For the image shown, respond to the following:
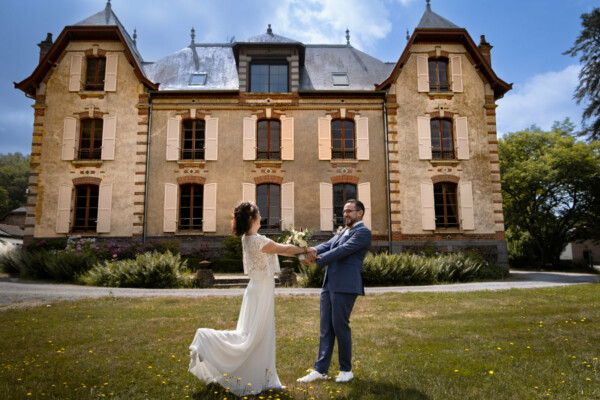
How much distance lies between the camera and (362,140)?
16.6 meters

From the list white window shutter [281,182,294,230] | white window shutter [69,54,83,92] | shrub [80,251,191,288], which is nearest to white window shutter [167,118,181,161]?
white window shutter [69,54,83,92]

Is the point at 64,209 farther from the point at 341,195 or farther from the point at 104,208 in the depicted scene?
the point at 341,195

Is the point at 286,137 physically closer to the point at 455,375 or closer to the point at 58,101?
the point at 58,101

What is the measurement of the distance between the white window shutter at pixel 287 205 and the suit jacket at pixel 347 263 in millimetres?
11952

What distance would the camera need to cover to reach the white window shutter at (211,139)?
16.3 metres

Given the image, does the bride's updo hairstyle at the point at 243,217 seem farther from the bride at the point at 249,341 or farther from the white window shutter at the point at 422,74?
the white window shutter at the point at 422,74

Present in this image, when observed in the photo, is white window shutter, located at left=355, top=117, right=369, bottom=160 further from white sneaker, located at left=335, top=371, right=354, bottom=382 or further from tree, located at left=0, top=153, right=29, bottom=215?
tree, located at left=0, top=153, right=29, bottom=215

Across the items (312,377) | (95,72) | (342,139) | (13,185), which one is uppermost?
(95,72)

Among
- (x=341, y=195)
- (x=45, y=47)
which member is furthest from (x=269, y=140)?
(x=45, y=47)

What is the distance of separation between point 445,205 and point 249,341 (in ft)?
47.2

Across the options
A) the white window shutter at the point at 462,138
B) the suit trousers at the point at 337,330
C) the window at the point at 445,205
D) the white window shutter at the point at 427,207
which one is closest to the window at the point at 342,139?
the white window shutter at the point at 427,207

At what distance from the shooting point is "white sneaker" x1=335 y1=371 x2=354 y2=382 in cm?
375

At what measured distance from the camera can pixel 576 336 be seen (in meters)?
5.26

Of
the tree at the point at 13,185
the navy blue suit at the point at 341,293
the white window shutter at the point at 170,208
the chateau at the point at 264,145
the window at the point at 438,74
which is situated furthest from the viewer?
the tree at the point at 13,185
